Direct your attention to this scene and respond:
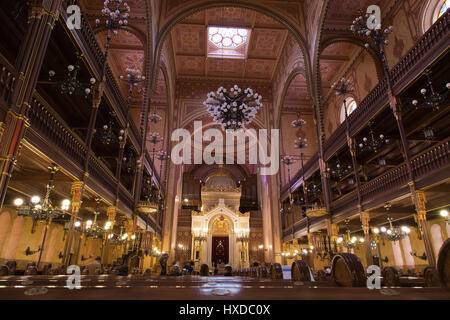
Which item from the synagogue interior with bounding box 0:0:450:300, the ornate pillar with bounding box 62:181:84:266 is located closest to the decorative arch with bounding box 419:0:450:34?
the synagogue interior with bounding box 0:0:450:300

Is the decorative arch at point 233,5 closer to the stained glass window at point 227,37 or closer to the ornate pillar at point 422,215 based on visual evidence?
the stained glass window at point 227,37

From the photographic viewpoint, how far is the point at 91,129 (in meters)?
8.24

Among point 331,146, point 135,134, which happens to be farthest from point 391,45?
point 135,134

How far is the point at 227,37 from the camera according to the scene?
19672 millimetres

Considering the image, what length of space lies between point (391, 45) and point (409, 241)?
10.4 m

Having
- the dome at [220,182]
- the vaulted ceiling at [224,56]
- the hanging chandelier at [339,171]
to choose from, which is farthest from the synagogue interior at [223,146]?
the hanging chandelier at [339,171]

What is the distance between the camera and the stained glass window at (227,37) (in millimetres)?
19234

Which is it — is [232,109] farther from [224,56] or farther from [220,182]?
[220,182]

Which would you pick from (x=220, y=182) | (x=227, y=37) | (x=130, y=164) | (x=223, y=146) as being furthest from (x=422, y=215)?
(x=223, y=146)

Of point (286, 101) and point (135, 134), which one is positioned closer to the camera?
point (135, 134)

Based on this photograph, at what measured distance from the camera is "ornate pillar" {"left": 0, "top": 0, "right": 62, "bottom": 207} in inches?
176

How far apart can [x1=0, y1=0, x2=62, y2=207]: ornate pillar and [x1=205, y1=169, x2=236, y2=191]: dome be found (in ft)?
78.5

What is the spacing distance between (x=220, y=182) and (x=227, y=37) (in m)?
15.4
